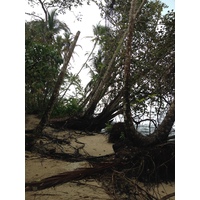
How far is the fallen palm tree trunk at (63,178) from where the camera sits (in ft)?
6.00

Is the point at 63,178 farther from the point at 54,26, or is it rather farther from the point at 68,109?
the point at 54,26

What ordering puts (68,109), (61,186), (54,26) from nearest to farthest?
(61,186), (68,109), (54,26)

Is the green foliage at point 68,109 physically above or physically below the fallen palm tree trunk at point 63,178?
above

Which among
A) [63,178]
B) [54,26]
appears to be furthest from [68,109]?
[63,178]

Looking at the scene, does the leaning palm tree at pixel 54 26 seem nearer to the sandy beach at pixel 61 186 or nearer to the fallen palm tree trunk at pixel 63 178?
the sandy beach at pixel 61 186

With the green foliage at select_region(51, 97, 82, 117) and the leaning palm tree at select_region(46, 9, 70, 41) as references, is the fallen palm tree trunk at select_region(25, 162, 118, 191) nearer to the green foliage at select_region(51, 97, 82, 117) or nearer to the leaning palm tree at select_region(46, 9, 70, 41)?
the green foliage at select_region(51, 97, 82, 117)

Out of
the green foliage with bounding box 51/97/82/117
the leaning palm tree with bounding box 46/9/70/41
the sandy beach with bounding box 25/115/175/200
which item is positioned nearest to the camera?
the sandy beach with bounding box 25/115/175/200

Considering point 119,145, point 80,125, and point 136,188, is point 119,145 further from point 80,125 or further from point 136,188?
point 80,125

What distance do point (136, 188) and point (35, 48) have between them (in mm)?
2106

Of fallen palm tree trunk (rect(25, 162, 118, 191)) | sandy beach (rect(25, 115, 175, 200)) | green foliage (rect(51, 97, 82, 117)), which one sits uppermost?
green foliage (rect(51, 97, 82, 117))

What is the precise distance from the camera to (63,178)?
6.54ft

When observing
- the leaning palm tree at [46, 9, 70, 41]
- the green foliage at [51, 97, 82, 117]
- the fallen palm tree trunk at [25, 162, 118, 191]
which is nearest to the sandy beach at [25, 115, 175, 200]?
the fallen palm tree trunk at [25, 162, 118, 191]

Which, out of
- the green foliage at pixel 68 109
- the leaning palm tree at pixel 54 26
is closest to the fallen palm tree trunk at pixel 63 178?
the green foliage at pixel 68 109

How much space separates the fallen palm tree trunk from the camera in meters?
1.83
